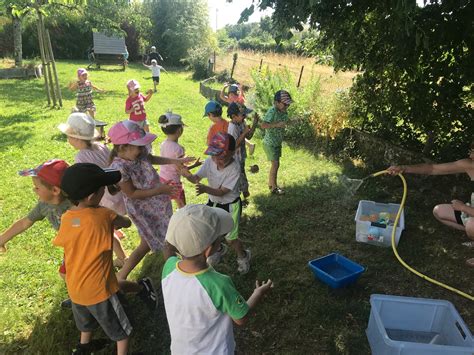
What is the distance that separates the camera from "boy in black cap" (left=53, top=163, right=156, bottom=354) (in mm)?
2357

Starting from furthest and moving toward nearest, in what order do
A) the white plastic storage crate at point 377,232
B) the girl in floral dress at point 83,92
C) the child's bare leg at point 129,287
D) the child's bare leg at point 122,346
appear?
the girl in floral dress at point 83,92
the white plastic storage crate at point 377,232
the child's bare leg at point 129,287
the child's bare leg at point 122,346

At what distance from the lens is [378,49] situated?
6238 mm

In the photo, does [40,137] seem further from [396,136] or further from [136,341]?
[396,136]

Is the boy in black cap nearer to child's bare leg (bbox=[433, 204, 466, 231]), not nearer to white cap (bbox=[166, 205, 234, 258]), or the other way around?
white cap (bbox=[166, 205, 234, 258])

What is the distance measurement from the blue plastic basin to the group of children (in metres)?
0.73

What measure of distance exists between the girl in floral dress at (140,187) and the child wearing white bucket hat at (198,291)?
46.3 inches

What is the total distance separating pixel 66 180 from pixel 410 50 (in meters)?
5.24

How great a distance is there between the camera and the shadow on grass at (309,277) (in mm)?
3066

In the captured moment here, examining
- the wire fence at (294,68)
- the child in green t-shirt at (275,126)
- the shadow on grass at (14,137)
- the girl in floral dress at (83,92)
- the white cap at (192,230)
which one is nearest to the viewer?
the white cap at (192,230)

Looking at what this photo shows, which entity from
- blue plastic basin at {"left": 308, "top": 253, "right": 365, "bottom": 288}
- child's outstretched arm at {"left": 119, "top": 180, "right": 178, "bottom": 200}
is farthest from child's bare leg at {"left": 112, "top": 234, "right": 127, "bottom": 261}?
blue plastic basin at {"left": 308, "top": 253, "right": 365, "bottom": 288}

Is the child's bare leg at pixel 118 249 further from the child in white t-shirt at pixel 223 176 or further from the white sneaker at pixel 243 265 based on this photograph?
the white sneaker at pixel 243 265

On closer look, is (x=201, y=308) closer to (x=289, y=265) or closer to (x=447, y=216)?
(x=289, y=265)

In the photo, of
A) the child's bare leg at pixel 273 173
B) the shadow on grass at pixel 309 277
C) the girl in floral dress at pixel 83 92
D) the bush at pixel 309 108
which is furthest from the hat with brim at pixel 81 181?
the girl in floral dress at pixel 83 92

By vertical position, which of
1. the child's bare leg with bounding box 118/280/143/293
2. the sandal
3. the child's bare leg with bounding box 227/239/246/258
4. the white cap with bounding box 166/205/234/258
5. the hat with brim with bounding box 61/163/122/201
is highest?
the white cap with bounding box 166/205/234/258
